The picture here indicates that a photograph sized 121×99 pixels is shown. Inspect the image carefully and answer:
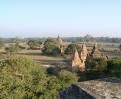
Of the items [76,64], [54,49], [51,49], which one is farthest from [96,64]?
[51,49]

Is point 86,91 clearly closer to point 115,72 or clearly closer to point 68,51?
point 115,72

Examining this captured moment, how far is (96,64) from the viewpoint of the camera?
35969mm

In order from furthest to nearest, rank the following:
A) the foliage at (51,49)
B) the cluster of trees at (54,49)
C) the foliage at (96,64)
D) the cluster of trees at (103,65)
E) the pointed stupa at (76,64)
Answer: the foliage at (51,49), the cluster of trees at (54,49), the pointed stupa at (76,64), the foliage at (96,64), the cluster of trees at (103,65)

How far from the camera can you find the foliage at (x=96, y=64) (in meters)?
35.5

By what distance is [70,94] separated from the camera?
30.1 ft

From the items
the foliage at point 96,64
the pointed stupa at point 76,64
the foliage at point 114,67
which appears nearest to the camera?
the foliage at point 114,67

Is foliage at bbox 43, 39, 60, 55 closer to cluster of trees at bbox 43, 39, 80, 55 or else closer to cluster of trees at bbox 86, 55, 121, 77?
cluster of trees at bbox 43, 39, 80, 55

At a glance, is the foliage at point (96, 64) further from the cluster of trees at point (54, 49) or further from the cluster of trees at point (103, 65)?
the cluster of trees at point (54, 49)

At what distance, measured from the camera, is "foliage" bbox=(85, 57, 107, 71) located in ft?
117

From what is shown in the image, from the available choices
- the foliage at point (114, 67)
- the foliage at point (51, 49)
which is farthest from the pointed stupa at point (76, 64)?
the foliage at point (51, 49)

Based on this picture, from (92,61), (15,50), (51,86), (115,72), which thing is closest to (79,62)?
(92,61)

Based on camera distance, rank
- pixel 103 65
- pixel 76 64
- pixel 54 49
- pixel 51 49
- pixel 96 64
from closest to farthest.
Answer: pixel 103 65, pixel 96 64, pixel 76 64, pixel 54 49, pixel 51 49

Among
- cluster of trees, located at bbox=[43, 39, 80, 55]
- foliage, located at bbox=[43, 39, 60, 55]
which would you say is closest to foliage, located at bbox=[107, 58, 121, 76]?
cluster of trees, located at bbox=[43, 39, 80, 55]

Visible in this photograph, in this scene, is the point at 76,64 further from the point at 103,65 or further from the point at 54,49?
the point at 54,49
